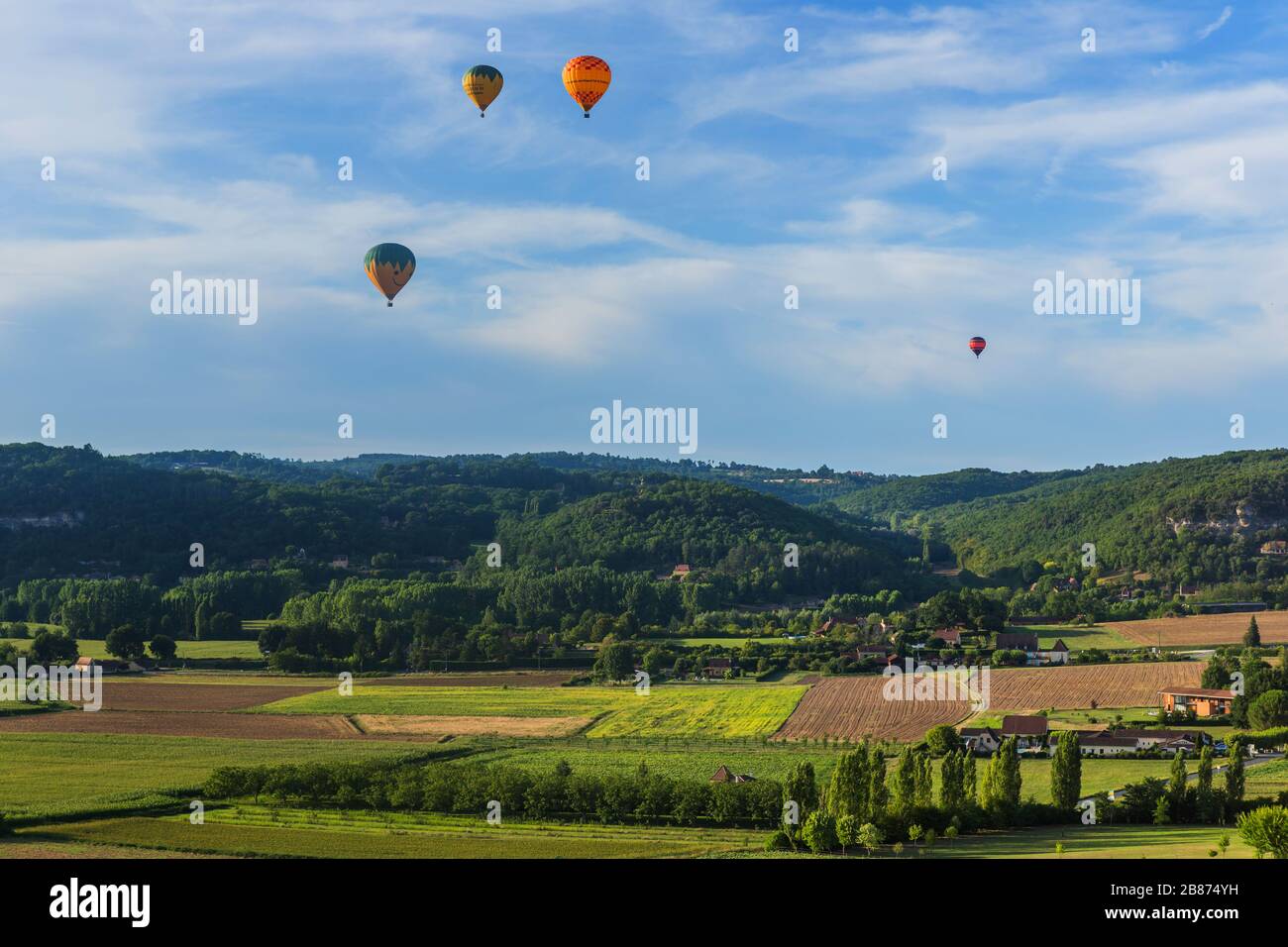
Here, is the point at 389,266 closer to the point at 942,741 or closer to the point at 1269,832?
the point at 942,741

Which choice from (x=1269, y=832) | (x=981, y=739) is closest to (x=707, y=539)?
(x=981, y=739)

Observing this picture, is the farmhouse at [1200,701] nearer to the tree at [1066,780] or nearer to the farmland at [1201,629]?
the tree at [1066,780]

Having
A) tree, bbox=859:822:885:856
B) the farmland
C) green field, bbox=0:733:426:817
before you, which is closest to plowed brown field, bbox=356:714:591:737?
green field, bbox=0:733:426:817

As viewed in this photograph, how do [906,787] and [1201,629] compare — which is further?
[1201,629]

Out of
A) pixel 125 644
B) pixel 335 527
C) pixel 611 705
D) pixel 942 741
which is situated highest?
pixel 335 527

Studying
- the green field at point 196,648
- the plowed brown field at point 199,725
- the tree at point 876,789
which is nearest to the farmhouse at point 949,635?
the plowed brown field at point 199,725
